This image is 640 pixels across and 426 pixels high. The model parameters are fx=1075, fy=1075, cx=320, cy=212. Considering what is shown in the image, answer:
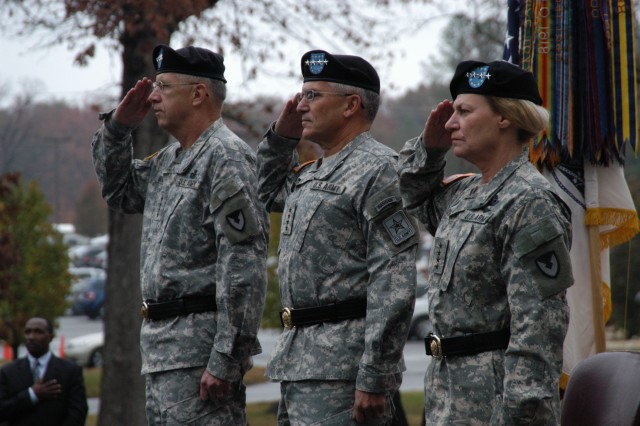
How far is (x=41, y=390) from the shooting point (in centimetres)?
846

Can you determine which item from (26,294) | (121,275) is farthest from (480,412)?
(26,294)

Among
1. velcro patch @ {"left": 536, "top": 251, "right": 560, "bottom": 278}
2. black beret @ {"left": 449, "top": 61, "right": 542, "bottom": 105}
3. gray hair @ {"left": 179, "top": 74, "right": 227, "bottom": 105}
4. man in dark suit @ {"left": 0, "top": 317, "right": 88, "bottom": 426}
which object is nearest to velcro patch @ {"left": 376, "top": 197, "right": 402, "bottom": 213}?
black beret @ {"left": 449, "top": 61, "right": 542, "bottom": 105}

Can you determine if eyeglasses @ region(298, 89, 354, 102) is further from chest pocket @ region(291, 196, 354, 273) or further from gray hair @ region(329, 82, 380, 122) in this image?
chest pocket @ region(291, 196, 354, 273)

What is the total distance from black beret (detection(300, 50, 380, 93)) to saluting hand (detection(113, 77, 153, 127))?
100 cm

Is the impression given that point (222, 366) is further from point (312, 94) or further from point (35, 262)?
point (35, 262)

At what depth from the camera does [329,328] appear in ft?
13.8

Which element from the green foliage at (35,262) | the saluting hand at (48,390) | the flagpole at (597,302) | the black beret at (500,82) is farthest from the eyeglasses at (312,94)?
the green foliage at (35,262)

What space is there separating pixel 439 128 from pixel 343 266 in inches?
27.3

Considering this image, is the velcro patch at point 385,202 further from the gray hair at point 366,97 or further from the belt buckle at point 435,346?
the belt buckle at point 435,346

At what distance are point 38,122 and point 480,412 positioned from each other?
56.4 meters

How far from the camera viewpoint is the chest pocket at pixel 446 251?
3.61 meters

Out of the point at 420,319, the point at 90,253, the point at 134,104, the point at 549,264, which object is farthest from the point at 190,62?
the point at 90,253

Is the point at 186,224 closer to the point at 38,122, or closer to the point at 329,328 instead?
the point at 329,328

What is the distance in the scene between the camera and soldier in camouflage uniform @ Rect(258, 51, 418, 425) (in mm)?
4070
